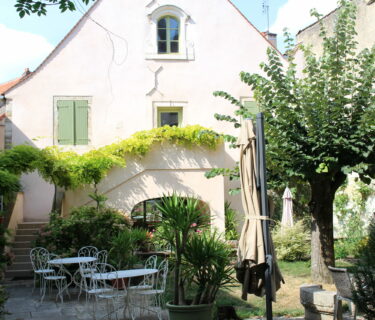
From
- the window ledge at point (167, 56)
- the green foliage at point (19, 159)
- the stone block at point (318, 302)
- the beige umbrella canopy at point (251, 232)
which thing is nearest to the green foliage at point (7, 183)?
the green foliage at point (19, 159)

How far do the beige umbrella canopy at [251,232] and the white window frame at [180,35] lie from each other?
397 inches

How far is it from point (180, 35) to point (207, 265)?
10993 millimetres

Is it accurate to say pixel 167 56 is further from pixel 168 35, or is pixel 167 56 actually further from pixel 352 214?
pixel 352 214

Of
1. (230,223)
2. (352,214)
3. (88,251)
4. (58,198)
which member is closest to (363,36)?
(352,214)

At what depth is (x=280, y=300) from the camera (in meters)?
9.79

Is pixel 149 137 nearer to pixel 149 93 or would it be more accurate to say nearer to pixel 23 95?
pixel 149 93

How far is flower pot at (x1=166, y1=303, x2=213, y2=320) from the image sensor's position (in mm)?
6148

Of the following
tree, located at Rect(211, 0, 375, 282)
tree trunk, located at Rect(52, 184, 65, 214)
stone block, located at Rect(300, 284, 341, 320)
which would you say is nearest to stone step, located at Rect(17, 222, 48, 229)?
tree trunk, located at Rect(52, 184, 65, 214)

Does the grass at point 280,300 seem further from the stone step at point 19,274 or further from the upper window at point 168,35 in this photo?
the upper window at point 168,35

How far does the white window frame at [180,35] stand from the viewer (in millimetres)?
16156

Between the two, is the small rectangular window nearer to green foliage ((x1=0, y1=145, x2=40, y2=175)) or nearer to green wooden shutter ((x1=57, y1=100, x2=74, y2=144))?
green wooden shutter ((x1=57, y1=100, x2=74, y2=144))

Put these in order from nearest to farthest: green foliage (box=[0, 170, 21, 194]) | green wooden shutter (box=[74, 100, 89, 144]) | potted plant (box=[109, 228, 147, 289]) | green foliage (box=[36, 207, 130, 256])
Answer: green foliage (box=[0, 170, 21, 194]) < potted plant (box=[109, 228, 147, 289]) < green foliage (box=[36, 207, 130, 256]) < green wooden shutter (box=[74, 100, 89, 144])

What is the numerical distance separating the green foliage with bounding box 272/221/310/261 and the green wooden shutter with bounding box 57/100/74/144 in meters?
6.49

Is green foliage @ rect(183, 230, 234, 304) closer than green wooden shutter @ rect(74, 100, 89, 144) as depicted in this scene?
Yes
